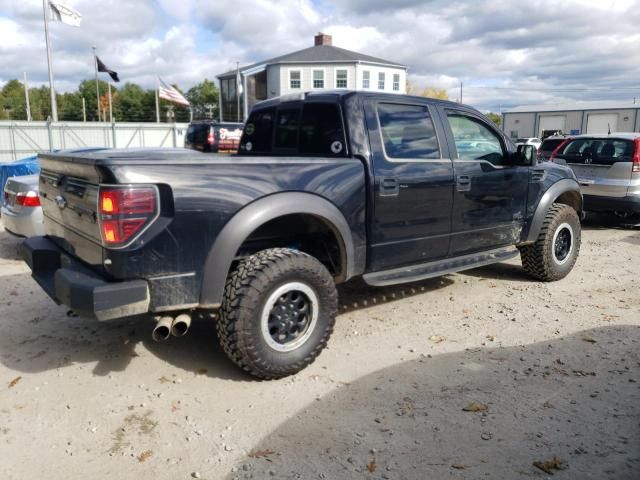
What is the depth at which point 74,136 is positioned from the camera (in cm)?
2325

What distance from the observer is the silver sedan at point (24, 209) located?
6.70 m

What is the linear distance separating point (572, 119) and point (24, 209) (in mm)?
59521

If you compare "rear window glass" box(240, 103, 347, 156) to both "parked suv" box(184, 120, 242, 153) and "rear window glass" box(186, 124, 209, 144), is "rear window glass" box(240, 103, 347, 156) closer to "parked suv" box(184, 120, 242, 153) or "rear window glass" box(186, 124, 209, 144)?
"parked suv" box(184, 120, 242, 153)

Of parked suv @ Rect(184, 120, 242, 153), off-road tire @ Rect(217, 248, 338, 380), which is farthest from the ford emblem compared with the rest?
parked suv @ Rect(184, 120, 242, 153)

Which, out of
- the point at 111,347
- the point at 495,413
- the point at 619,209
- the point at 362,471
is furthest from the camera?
the point at 619,209

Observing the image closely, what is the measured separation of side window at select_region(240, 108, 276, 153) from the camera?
199 inches

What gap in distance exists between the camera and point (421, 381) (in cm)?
371

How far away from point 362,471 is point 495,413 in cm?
102

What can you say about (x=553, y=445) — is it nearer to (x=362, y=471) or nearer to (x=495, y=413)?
(x=495, y=413)

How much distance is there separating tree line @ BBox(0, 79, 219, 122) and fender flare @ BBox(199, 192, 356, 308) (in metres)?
82.0

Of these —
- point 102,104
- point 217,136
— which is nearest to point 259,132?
point 217,136

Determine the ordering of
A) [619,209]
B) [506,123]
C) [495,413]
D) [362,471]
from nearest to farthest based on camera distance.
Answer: [362,471]
[495,413]
[619,209]
[506,123]

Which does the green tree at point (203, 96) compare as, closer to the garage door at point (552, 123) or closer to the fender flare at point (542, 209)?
the garage door at point (552, 123)

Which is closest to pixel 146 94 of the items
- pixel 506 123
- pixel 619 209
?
pixel 506 123
